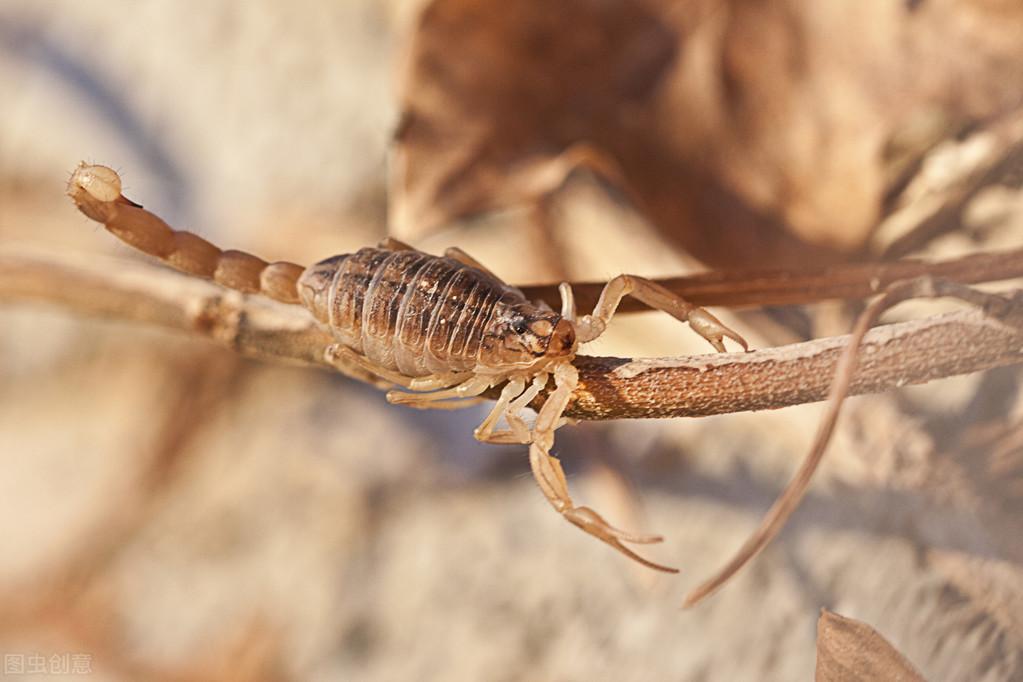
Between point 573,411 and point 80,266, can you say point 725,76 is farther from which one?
point 80,266

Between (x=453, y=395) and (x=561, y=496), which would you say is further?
(x=453, y=395)

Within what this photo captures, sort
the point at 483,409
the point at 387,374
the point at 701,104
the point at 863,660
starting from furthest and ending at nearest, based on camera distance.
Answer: the point at 701,104 < the point at 483,409 < the point at 387,374 < the point at 863,660

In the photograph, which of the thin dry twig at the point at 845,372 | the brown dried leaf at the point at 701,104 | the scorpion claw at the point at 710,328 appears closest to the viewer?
the thin dry twig at the point at 845,372

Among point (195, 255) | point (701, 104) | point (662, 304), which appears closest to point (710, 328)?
point (662, 304)

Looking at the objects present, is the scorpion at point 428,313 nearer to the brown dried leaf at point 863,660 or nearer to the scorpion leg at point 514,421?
the scorpion leg at point 514,421

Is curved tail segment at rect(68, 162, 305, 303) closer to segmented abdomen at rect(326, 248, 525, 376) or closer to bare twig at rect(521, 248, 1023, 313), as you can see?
segmented abdomen at rect(326, 248, 525, 376)

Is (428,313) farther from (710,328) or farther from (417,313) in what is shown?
(710,328)

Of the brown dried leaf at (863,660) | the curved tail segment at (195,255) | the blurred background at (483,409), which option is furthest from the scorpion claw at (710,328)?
the curved tail segment at (195,255)
